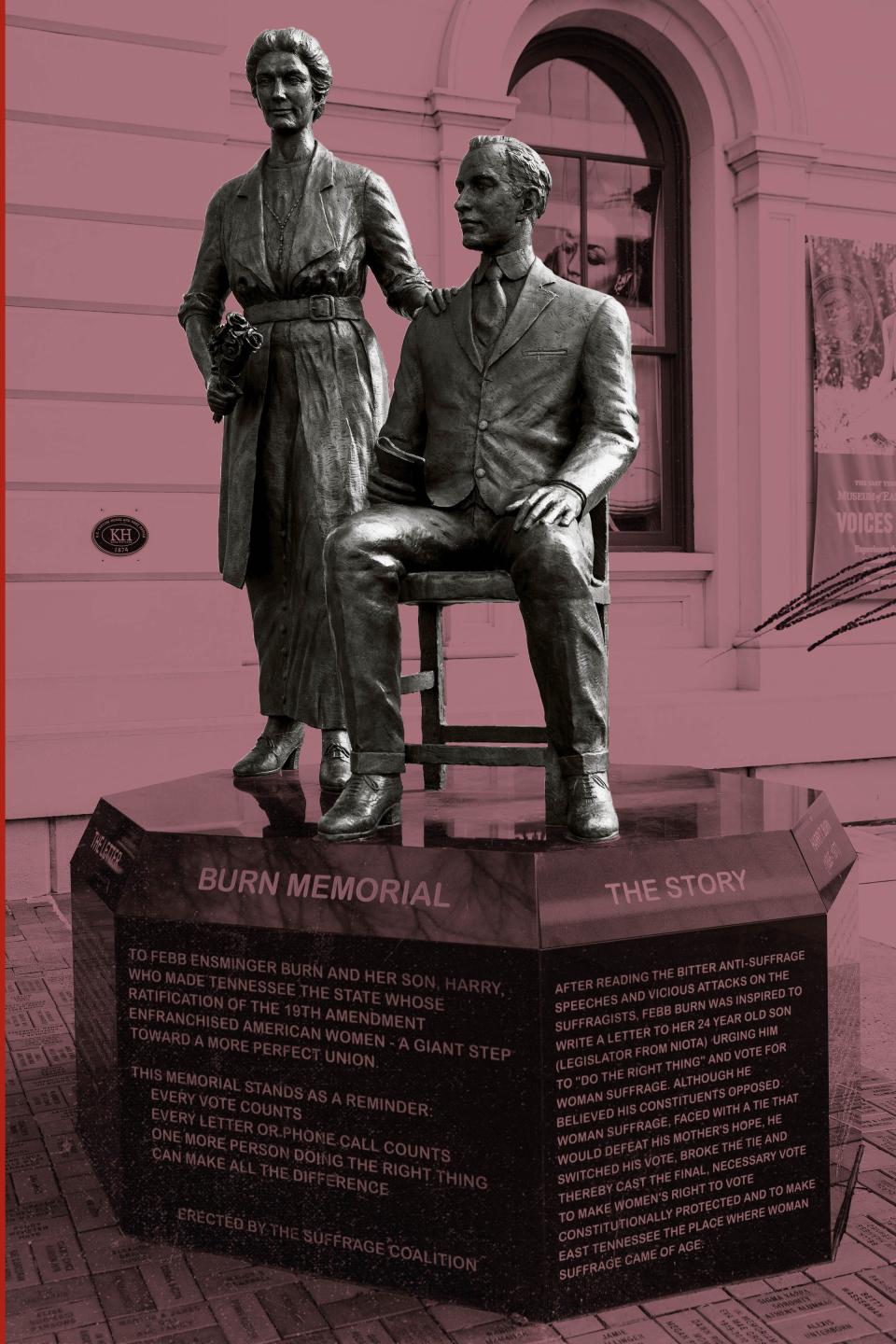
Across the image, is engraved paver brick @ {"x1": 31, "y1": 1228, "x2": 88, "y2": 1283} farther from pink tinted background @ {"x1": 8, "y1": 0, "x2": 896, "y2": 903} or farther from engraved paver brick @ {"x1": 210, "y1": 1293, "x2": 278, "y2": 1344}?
pink tinted background @ {"x1": 8, "y1": 0, "x2": 896, "y2": 903}

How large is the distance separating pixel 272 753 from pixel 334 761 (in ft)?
1.07

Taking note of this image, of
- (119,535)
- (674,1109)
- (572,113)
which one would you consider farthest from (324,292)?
(572,113)

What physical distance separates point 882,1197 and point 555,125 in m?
7.07

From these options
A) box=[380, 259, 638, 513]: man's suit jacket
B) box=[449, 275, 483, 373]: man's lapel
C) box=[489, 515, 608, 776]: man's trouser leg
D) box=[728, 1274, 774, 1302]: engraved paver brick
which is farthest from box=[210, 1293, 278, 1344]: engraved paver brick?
box=[449, 275, 483, 373]: man's lapel

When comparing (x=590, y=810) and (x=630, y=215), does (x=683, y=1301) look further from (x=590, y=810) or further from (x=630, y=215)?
(x=630, y=215)

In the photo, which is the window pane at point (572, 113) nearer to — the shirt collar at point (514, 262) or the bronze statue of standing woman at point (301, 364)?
the bronze statue of standing woman at point (301, 364)

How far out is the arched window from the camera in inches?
334

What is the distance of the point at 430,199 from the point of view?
7613 millimetres

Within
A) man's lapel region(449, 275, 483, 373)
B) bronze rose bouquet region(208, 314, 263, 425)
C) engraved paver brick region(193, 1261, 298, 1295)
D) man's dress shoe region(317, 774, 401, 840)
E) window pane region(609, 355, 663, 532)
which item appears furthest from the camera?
window pane region(609, 355, 663, 532)

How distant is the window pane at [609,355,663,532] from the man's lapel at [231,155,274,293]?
16.8 ft

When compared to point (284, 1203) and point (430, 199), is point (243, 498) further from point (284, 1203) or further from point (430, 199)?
point (430, 199)

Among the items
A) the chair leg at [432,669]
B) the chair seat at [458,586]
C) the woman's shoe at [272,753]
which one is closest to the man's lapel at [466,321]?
the chair seat at [458,586]

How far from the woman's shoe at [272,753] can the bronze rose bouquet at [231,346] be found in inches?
41.0

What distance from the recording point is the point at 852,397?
8641mm
